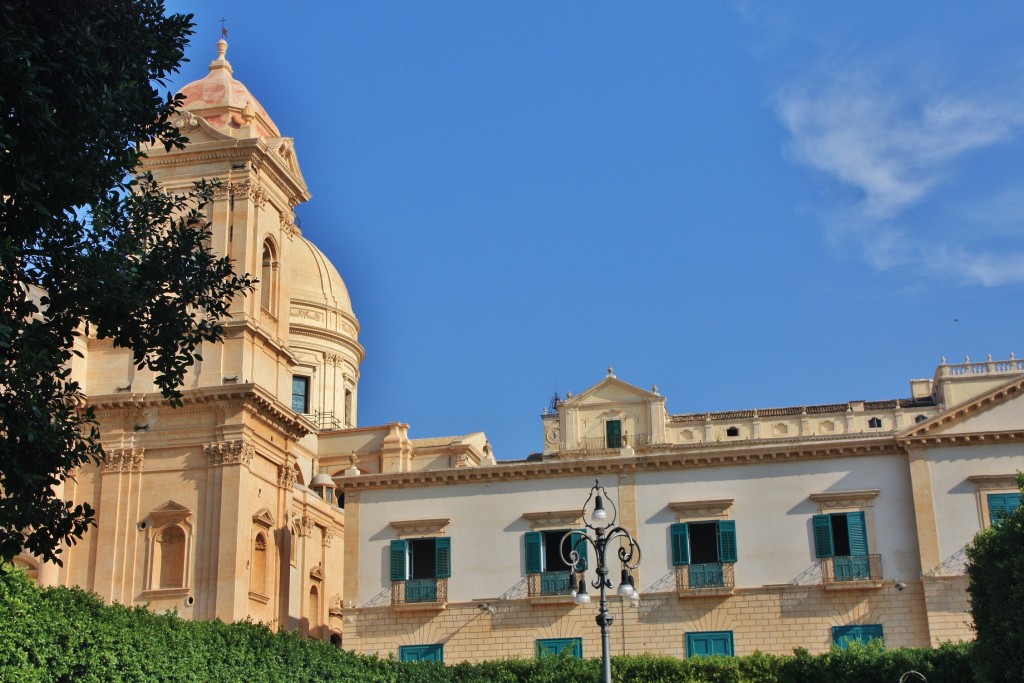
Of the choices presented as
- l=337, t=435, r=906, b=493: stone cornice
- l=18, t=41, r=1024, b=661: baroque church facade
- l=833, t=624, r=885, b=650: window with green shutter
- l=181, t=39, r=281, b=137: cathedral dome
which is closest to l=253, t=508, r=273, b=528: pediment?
l=18, t=41, r=1024, b=661: baroque church facade

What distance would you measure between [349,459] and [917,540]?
27.7 metres

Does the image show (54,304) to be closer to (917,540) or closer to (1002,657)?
(1002,657)

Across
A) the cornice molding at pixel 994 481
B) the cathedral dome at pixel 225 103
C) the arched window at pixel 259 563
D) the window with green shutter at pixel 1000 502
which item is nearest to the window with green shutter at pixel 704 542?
the cornice molding at pixel 994 481

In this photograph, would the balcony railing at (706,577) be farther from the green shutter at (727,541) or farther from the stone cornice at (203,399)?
the stone cornice at (203,399)

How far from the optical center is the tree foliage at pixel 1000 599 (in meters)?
24.3

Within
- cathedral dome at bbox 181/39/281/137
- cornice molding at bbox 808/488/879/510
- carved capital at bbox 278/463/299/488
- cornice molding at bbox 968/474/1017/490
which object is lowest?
cornice molding at bbox 808/488/879/510

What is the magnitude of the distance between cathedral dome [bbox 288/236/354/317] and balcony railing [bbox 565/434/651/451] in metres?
12.6

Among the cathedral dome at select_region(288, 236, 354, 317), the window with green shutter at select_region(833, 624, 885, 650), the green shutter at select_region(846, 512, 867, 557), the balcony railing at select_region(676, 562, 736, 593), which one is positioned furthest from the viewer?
the cathedral dome at select_region(288, 236, 354, 317)

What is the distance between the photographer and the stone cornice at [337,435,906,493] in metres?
36.0

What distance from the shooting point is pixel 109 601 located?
36812 millimetres

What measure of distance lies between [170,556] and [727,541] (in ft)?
51.2

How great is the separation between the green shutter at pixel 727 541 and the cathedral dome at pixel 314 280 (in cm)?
2992

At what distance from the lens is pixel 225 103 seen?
43219mm

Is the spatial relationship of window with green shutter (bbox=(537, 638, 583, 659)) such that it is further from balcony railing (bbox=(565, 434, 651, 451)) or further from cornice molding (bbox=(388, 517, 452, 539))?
balcony railing (bbox=(565, 434, 651, 451))
